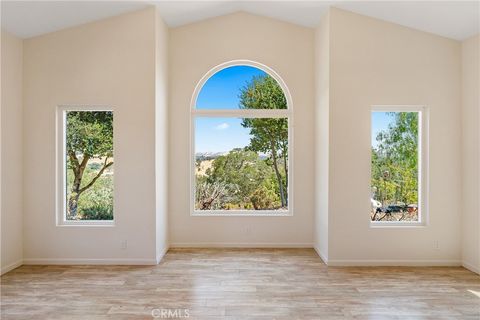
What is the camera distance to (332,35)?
4352 millimetres

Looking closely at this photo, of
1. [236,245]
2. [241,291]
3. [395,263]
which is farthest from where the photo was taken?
[236,245]

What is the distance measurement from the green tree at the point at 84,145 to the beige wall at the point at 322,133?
2.84 metres

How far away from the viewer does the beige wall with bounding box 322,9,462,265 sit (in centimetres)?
434

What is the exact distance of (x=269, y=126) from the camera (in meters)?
5.33

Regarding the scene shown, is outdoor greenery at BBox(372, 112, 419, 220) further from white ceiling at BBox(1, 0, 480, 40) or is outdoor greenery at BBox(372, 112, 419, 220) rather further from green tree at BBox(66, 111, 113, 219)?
green tree at BBox(66, 111, 113, 219)

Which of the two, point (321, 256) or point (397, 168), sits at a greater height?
point (397, 168)

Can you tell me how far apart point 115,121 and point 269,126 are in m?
2.28

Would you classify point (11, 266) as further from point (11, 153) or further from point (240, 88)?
point (240, 88)

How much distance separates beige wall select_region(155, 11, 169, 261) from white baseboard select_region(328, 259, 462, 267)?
2.29 meters

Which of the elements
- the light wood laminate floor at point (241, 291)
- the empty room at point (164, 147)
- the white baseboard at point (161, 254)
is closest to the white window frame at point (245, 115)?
the empty room at point (164, 147)

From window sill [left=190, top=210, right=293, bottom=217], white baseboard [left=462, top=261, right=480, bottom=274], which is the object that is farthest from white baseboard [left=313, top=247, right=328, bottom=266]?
white baseboard [left=462, top=261, right=480, bottom=274]

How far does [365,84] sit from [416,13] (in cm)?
98

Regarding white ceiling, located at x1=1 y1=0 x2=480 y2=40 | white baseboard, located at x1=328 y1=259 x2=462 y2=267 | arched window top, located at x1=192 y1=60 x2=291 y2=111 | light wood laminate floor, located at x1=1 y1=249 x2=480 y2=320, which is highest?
white ceiling, located at x1=1 y1=0 x2=480 y2=40

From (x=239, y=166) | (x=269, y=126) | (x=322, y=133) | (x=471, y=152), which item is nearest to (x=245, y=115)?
(x=269, y=126)
